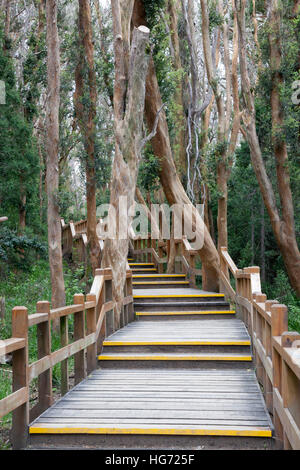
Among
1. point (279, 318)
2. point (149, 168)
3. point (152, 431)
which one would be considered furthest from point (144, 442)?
point (149, 168)

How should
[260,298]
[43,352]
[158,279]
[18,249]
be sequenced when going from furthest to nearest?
[18,249] < [158,279] < [260,298] < [43,352]

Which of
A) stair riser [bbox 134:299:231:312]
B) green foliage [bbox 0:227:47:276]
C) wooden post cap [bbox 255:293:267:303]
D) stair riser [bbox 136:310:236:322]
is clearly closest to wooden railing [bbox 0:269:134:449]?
wooden post cap [bbox 255:293:267:303]

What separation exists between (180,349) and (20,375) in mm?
3357

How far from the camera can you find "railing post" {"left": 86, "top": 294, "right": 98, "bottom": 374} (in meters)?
6.71

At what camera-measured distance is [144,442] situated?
4469 millimetres

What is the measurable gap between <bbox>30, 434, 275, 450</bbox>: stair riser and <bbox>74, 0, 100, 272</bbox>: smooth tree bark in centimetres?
1191

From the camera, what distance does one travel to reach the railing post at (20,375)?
442 centimetres

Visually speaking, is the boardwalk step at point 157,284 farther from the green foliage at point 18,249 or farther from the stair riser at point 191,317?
the green foliage at point 18,249

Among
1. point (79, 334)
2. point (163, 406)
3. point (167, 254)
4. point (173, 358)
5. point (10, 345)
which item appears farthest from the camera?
point (167, 254)

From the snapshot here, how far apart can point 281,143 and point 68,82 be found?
423 inches

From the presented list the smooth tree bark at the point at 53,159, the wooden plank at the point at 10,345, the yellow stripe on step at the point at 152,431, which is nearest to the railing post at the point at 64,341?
the yellow stripe on step at the point at 152,431

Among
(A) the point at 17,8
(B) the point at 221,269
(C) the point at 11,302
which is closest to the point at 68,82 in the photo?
(A) the point at 17,8

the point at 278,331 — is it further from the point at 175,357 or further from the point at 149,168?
the point at 149,168
